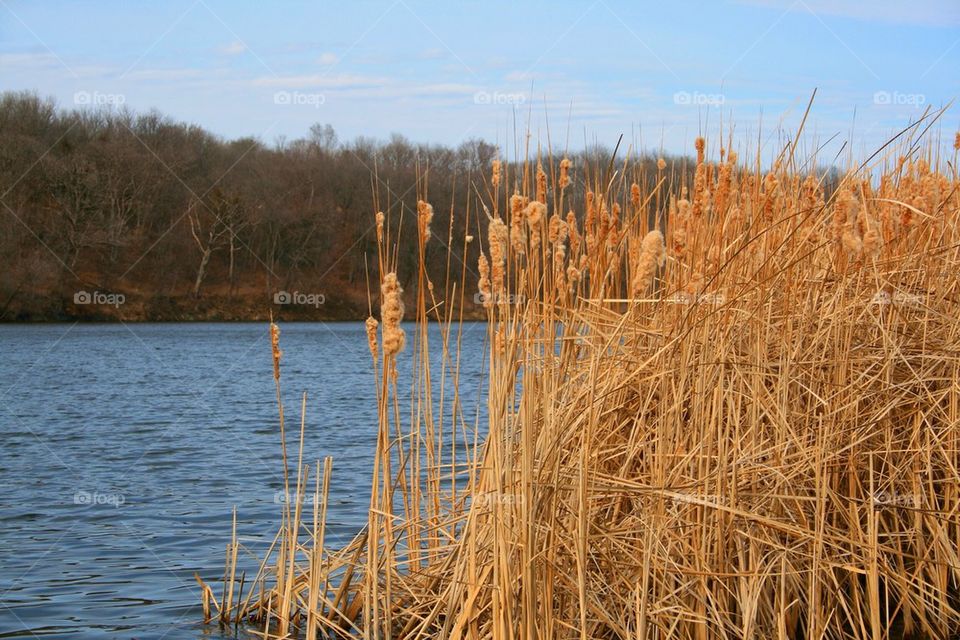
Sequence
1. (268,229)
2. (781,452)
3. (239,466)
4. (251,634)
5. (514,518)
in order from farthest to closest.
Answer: (268,229) < (239,466) < (251,634) < (781,452) < (514,518)

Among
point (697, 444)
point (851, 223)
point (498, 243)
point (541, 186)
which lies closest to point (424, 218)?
point (498, 243)

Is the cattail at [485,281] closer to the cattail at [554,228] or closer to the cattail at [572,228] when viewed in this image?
the cattail at [554,228]

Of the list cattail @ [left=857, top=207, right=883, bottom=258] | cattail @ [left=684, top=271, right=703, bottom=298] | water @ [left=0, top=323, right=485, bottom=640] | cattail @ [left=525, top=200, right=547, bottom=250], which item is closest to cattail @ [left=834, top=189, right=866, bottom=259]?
cattail @ [left=857, top=207, right=883, bottom=258]

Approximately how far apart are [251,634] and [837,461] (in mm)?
2552

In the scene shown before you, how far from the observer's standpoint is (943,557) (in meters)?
3.56

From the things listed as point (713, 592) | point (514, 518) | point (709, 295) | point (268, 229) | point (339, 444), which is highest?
point (268, 229)

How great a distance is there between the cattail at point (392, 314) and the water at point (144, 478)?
1937mm

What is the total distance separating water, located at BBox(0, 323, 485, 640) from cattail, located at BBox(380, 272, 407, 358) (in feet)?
6.35

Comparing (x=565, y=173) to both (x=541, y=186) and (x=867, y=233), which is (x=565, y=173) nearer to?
(x=541, y=186)

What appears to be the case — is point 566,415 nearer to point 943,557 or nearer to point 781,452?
point 781,452

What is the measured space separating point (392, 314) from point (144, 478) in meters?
7.89

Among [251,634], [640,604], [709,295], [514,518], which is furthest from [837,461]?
[251,634]

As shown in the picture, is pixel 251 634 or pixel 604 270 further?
pixel 251 634

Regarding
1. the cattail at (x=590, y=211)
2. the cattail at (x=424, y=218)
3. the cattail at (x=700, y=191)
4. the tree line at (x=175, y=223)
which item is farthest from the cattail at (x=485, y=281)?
the tree line at (x=175, y=223)
